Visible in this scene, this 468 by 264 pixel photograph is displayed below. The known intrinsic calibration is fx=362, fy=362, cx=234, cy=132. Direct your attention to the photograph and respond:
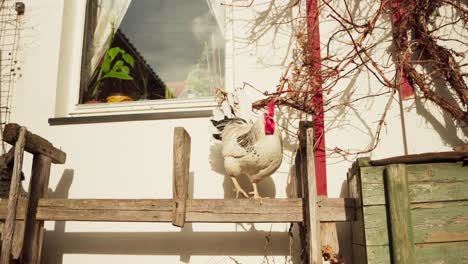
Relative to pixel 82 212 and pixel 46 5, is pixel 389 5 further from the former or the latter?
pixel 46 5

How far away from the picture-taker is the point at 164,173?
2500 millimetres

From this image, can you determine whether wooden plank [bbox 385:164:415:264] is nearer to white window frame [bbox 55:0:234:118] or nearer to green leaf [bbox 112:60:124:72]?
white window frame [bbox 55:0:234:118]

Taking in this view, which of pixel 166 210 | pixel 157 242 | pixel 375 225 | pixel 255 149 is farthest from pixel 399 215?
pixel 157 242

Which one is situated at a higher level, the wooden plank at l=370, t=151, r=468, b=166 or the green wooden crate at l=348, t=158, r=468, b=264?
the wooden plank at l=370, t=151, r=468, b=166

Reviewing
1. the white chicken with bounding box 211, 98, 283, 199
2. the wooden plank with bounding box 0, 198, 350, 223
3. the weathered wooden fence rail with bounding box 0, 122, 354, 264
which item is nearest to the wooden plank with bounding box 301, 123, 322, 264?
the weathered wooden fence rail with bounding box 0, 122, 354, 264

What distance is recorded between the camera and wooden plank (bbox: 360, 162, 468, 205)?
1.68 meters

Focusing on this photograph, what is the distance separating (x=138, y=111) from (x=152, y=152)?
0.37 meters

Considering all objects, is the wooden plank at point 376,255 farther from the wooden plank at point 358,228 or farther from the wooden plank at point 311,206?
the wooden plank at point 311,206

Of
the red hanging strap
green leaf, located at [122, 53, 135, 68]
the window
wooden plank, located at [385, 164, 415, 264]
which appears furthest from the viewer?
green leaf, located at [122, 53, 135, 68]

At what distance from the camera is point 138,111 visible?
107 inches

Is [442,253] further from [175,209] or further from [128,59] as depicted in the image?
[128,59]

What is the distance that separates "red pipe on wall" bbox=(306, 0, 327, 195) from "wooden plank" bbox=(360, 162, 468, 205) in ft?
1.90

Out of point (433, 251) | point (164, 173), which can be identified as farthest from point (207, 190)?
point (433, 251)

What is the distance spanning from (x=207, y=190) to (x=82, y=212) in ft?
2.57
